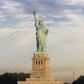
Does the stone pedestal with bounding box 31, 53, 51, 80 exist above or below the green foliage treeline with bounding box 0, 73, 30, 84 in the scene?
below

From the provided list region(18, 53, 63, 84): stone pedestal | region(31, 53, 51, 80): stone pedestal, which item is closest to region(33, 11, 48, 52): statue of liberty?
region(18, 53, 63, 84): stone pedestal

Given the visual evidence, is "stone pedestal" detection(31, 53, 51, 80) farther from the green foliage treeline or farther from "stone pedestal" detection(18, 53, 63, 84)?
the green foliage treeline

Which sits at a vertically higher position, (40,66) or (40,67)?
(40,66)

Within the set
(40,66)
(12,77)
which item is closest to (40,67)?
(40,66)

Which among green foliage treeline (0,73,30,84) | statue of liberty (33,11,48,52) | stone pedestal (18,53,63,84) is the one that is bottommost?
stone pedestal (18,53,63,84)

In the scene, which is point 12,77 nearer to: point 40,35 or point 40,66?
point 40,66

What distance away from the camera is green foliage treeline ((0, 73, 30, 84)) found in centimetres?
10714

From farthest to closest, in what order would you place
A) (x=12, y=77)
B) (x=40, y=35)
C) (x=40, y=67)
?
(x=12, y=77) < (x=40, y=35) < (x=40, y=67)

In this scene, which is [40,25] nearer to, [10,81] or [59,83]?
[59,83]

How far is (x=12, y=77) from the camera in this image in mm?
110188

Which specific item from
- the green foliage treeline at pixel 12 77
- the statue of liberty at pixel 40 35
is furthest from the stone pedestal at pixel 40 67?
the green foliage treeline at pixel 12 77

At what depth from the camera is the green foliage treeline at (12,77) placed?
107137 mm

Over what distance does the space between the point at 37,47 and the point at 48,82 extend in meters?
5.78

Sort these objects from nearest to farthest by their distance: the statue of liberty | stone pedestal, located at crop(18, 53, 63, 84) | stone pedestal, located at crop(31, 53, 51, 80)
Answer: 1. stone pedestal, located at crop(18, 53, 63, 84)
2. stone pedestal, located at crop(31, 53, 51, 80)
3. the statue of liberty
